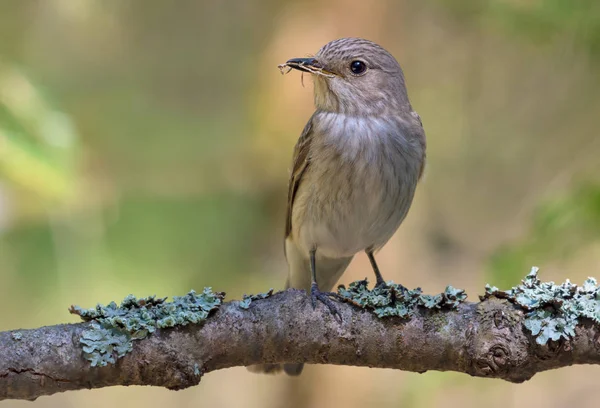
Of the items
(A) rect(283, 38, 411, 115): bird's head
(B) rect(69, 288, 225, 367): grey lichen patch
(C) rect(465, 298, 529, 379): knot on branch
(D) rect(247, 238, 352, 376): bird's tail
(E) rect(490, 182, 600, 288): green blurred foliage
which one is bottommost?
(C) rect(465, 298, 529, 379): knot on branch

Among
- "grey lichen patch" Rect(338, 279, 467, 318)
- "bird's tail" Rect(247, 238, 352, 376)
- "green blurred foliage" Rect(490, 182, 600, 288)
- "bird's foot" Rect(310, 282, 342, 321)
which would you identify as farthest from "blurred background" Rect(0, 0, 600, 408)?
"bird's foot" Rect(310, 282, 342, 321)

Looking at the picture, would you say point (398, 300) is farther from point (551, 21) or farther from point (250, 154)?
point (250, 154)

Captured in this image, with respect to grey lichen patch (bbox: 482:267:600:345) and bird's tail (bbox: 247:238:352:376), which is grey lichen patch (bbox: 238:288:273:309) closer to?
grey lichen patch (bbox: 482:267:600:345)

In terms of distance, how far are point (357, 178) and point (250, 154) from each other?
7.69 feet

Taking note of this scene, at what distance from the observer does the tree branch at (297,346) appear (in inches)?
102

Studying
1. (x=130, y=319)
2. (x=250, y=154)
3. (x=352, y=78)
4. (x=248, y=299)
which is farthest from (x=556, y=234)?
(x=250, y=154)

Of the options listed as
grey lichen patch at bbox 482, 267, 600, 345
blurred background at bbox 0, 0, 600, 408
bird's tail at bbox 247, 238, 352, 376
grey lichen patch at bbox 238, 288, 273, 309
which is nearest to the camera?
grey lichen patch at bbox 482, 267, 600, 345

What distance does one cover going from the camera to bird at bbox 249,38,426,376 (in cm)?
363

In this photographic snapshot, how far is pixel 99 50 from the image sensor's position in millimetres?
6414

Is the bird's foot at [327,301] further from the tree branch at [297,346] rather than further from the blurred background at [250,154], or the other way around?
the blurred background at [250,154]

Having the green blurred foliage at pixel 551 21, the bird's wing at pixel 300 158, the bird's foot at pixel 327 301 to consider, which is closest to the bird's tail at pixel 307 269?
the bird's wing at pixel 300 158

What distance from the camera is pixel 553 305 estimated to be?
2.72 m

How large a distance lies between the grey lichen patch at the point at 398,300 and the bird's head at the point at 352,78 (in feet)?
3.87

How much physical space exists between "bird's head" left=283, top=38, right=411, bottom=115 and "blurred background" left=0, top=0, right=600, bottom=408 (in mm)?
812
